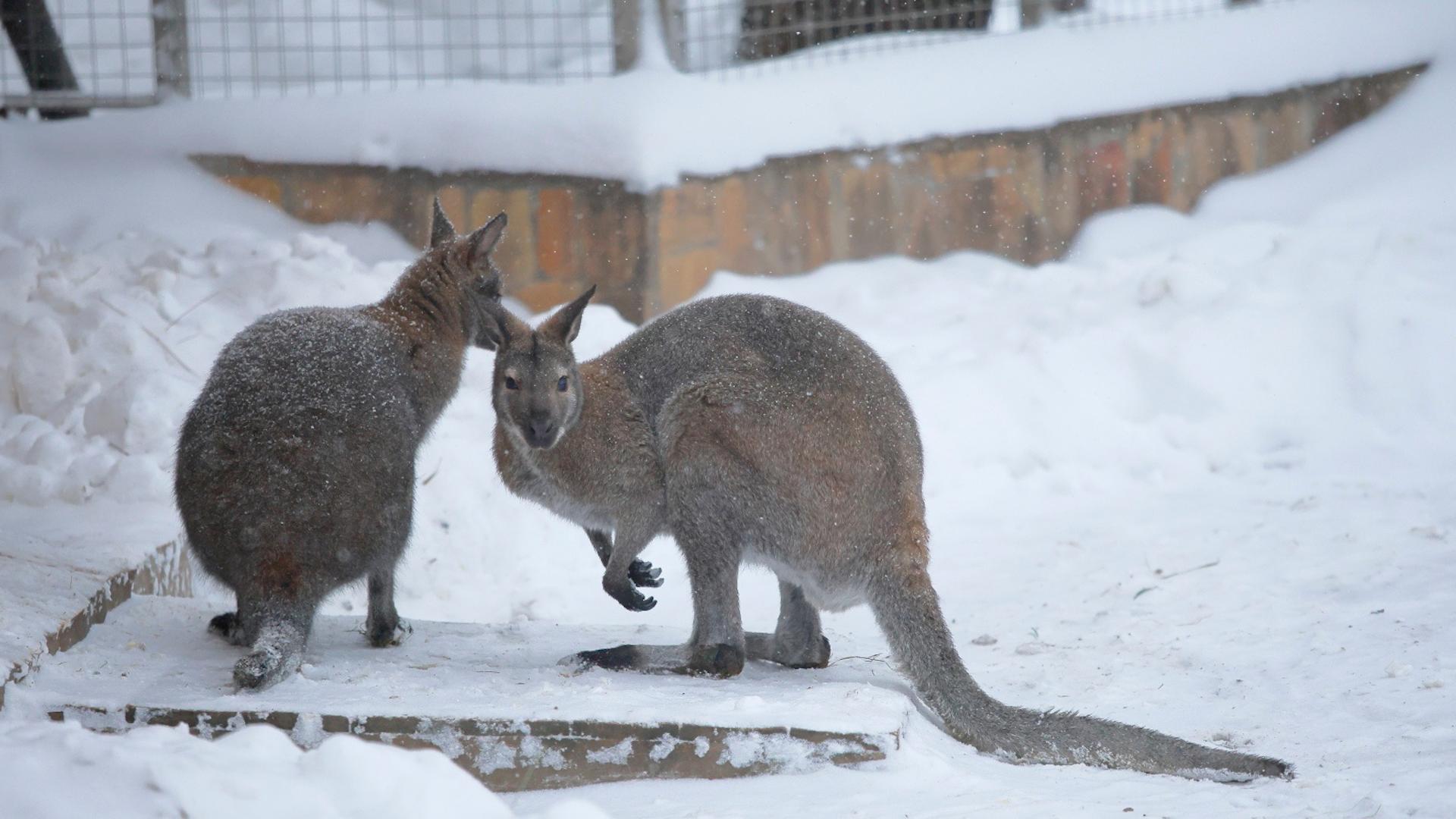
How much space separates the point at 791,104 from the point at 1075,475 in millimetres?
3293

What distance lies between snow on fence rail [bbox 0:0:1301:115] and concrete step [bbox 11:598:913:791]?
18.4 feet

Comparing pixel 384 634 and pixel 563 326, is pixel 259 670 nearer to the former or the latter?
pixel 384 634

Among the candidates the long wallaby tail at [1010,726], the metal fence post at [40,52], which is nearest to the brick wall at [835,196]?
the metal fence post at [40,52]

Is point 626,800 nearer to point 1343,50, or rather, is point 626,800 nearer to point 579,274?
point 579,274

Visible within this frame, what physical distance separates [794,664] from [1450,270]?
221 inches

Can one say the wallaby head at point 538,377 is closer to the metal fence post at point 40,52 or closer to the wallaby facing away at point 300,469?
the wallaby facing away at point 300,469

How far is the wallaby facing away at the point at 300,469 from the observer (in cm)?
417

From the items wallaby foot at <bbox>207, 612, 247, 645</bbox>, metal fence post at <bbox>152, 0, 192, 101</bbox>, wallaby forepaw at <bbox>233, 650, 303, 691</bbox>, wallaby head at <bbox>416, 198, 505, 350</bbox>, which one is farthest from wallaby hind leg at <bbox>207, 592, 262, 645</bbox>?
metal fence post at <bbox>152, 0, 192, 101</bbox>

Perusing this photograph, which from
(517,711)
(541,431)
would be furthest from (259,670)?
(541,431)

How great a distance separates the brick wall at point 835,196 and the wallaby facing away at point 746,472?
13.1 ft

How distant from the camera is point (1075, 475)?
24.7ft

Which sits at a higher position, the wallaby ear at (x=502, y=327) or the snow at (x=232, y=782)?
the wallaby ear at (x=502, y=327)

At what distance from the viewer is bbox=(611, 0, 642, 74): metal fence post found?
9.05 meters

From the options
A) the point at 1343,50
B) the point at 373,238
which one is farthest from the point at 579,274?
the point at 1343,50
